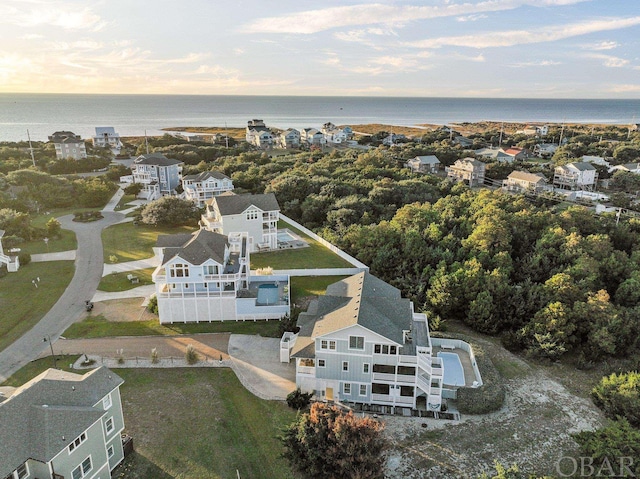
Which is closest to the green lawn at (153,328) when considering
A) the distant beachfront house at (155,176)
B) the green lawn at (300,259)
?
the green lawn at (300,259)

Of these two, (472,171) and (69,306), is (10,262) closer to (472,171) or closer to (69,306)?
(69,306)

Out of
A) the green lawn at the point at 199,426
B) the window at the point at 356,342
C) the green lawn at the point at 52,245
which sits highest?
the window at the point at 356,342

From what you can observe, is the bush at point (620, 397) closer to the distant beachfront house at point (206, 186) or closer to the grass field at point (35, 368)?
the grass field at point (35, 368)

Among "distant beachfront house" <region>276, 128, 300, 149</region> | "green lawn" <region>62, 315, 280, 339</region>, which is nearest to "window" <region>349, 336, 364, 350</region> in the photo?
"green lawn" <region>62, 315, 280, 339</region>

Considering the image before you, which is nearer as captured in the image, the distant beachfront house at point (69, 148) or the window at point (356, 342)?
the window at point (356, 342)

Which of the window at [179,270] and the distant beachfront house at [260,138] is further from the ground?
Result: the distant beachfront house at [260,138]

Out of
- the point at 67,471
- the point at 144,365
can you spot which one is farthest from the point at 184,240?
the point at 67,471
